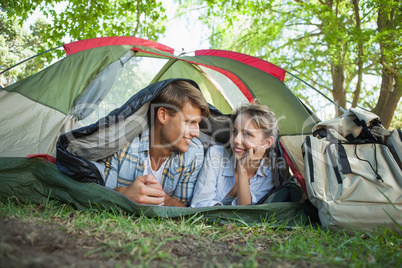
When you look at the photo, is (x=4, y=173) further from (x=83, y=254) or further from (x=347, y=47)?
(x=347, y=47)

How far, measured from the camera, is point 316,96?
28.6 feet

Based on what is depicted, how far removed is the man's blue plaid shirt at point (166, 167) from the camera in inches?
97.3

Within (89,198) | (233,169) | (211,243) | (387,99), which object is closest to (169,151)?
(233,169)

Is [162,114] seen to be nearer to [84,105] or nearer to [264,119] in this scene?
[84,105]

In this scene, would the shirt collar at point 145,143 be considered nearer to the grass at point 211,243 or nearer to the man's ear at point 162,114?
the man's ear at point 162,114

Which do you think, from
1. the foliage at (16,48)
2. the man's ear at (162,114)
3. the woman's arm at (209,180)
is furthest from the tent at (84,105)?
the foliage at (16,48)

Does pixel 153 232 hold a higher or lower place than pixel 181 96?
lower

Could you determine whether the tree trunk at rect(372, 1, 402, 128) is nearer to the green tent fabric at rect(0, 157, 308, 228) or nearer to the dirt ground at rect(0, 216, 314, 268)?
the green tent fabric at rect(0, 157, 308, 228)

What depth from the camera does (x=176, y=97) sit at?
99.6 inches

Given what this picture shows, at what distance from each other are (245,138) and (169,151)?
25.0 inches

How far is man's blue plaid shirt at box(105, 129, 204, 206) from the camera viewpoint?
2471 mm

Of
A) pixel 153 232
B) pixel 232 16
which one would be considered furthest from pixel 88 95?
pixel 232 16

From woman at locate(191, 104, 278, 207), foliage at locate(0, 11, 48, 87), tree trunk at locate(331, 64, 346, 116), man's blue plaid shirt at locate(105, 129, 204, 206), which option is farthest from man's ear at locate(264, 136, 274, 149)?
foliage at locate(0, 11, 48, 87)

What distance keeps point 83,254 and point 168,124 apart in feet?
4.68
